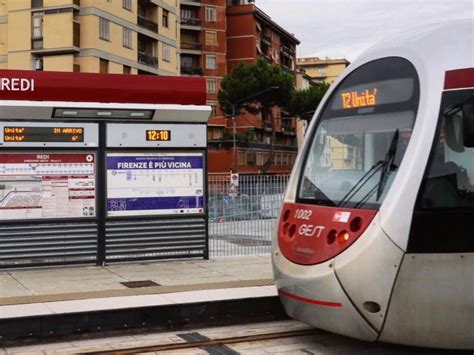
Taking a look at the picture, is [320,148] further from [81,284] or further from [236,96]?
[236,96]

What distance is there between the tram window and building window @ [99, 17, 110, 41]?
42.3 meters

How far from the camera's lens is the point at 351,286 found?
548 centimetres

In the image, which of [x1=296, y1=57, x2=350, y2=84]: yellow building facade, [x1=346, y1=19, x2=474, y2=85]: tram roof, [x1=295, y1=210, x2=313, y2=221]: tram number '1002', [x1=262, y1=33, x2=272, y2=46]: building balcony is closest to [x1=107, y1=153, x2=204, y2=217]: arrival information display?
[x1=295, y1=210, x2=313, y2=221]: tram number '1002'

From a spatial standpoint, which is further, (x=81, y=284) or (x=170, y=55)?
(x=170, y=55)

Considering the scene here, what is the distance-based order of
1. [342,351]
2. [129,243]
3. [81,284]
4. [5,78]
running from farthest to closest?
[129,243], [5,78], [81,284], [342,351]

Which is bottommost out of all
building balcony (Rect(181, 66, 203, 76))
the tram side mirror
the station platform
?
the station platform

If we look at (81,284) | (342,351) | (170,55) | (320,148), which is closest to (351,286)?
(342,351)

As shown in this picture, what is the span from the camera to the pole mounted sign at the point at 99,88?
35.2ft

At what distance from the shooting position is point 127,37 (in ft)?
160

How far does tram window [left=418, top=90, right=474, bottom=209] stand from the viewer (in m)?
5.56

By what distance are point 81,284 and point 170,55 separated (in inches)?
1891

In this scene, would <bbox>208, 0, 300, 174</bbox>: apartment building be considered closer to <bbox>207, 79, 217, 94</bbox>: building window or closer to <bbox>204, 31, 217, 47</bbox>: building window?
<bbox>204, 31, 217, 47</bbox>: building window

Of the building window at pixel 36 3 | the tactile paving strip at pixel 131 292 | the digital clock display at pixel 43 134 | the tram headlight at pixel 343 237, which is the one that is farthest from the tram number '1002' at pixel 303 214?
the building window at pixel 36 3

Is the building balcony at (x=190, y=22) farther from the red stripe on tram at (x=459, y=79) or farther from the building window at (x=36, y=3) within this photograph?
the red stripe on tram at (x=459, y=79)
